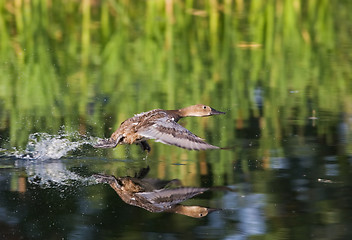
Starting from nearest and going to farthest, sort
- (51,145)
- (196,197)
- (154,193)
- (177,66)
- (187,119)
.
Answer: (196,197), (154,193), (51,145), (187,119), (177,66)

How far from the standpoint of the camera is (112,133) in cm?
739

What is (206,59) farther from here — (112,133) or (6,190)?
(6,190)

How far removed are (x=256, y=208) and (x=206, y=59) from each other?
256 inches

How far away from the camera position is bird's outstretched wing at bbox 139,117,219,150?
621 centimetres

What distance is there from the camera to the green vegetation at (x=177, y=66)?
7.91 m

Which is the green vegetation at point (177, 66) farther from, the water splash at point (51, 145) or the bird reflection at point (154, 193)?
the bird reflection at point (154, 193)

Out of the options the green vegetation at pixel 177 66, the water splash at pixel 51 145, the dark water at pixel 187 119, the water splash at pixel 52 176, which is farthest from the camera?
the green vegetation at pixel 177 66

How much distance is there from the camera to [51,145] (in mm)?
6875

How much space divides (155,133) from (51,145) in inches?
41.2

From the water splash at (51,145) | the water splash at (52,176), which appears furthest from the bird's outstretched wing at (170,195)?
the water splash at (51,145)

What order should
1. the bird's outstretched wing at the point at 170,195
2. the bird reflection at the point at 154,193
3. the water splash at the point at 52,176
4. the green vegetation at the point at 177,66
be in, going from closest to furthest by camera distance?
the bird reflection at the point at 154,193, the bird's outstretched wing at the point at 170,195, the water splash at the point at 52,176, the green vegetation at the point at 177,66

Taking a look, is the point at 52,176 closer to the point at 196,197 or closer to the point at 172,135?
the point at 172,135

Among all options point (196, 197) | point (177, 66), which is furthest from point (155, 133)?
point (177, 66)

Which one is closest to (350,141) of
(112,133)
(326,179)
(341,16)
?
(326,179)
